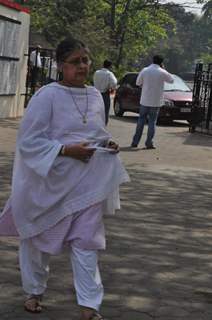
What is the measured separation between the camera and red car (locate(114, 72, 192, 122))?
19.9 metres

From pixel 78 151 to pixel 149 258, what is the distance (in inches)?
78.4

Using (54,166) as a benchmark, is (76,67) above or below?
above

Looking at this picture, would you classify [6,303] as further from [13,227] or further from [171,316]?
[171,316]

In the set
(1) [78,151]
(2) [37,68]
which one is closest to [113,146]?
(1) [78,151]

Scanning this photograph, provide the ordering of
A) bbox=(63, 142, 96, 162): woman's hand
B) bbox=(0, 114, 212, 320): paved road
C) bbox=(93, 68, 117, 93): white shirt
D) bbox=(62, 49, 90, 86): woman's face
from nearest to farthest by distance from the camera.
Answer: bbox=(63, 142, 96, 162): woman's hand
bbox=(62, 49, 90, 86): woman's face
bbox=(0, 114, 212, 320): paved road
bbox=(93, 68, 117, 93): white shirt

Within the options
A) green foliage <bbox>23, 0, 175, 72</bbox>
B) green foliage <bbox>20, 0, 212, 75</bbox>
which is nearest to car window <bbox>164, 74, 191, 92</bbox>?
green foliage <bbox>20, 0, 212, 75</bbox>

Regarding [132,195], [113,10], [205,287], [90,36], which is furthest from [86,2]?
[205,287]

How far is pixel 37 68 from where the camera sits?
19656 mm

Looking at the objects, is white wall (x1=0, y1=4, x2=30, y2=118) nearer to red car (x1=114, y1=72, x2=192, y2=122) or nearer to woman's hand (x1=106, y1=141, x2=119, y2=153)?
red car (x1=114, y1=72, x2=192, y2=122)

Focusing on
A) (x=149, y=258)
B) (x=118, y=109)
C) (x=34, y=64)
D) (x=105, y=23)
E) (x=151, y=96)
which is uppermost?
(x=105, y=23)

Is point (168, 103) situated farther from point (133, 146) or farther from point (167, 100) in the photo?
point (133, 146)

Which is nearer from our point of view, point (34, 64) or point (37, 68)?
point (34, 64)

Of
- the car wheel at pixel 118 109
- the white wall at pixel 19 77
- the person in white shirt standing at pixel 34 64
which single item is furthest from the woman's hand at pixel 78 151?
the car wheel at pixel 118 109

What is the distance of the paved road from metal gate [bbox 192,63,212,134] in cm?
675
